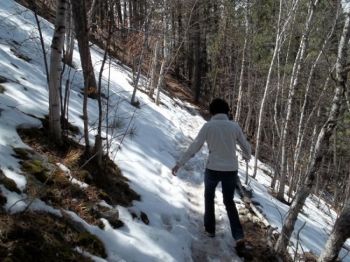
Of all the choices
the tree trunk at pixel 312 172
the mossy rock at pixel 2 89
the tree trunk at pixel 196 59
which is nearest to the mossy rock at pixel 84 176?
the mossy rock at pixel 2 89

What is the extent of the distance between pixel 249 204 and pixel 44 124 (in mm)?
3826

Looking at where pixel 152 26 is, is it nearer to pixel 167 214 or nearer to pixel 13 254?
pixel 167 214

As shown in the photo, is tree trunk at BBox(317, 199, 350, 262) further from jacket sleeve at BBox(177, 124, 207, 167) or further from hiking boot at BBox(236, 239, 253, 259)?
jacket sleeve at BBox(177, 124, 207, 167)

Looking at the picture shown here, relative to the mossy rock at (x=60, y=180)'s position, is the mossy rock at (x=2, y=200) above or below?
above

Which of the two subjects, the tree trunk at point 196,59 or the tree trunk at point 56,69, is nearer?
the tree trunk at point 56,69

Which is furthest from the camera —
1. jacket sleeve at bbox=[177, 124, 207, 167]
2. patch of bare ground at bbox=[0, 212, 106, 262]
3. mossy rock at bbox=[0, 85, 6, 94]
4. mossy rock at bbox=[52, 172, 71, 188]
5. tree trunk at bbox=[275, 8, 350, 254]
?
mossy rock at bbox=[0, 85, 6, 94]

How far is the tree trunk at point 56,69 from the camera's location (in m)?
5.37

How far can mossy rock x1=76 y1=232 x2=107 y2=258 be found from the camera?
3988 millimetres

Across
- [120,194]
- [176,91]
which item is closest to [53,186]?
[120,194]

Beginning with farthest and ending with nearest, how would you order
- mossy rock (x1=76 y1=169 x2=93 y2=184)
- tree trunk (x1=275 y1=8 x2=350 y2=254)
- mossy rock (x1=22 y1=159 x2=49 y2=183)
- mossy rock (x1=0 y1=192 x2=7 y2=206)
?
tree trunk (x1=275 y1=8 x2=350 y2=254)
mossy rock (x1=76 y1=169 x2=93 y2=184)
mossy rock (x1=22 y1=159 x2=49 y2=183)
mossy rock (x1=0 y1=192 x2=7 y2=206)

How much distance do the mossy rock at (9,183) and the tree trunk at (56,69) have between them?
1557 millimetres

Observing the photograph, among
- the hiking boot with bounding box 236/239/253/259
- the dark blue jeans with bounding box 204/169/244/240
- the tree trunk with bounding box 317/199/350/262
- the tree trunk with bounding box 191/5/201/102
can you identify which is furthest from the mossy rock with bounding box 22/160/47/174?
the tree trunk with bounding box 191/5/201/102

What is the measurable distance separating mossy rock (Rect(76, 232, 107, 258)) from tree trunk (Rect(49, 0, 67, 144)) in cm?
198

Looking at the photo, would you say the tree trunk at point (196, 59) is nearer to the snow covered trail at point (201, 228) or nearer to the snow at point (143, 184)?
the snow at point (143, 184)
